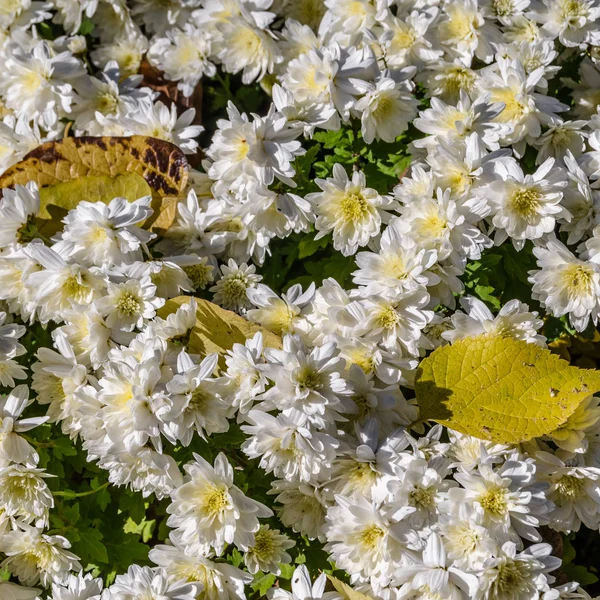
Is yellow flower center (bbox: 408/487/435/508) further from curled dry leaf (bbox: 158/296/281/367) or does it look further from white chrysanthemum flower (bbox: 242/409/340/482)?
curled dry leaf (bbox: 158/296/281/367)

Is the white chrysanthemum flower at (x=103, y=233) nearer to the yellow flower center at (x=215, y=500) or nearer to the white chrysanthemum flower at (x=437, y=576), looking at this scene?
the yellow flower center at (x=215, y=500)

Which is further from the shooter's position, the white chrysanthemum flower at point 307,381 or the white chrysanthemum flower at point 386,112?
the white chrysanthemum flower at point 386,112

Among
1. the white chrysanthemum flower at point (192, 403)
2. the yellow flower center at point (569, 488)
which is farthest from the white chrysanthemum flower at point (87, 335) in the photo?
the yellow flower center at point (569, 488)

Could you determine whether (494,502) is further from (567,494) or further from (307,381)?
(307,381)

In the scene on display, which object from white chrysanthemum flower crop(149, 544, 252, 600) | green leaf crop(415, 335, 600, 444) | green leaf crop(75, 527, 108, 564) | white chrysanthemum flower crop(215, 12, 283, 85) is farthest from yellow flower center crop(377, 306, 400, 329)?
white chrysanthemum flower crop(215, 12, 283, 85)

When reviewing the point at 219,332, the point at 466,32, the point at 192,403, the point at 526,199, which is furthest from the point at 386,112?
the point at 192,403
